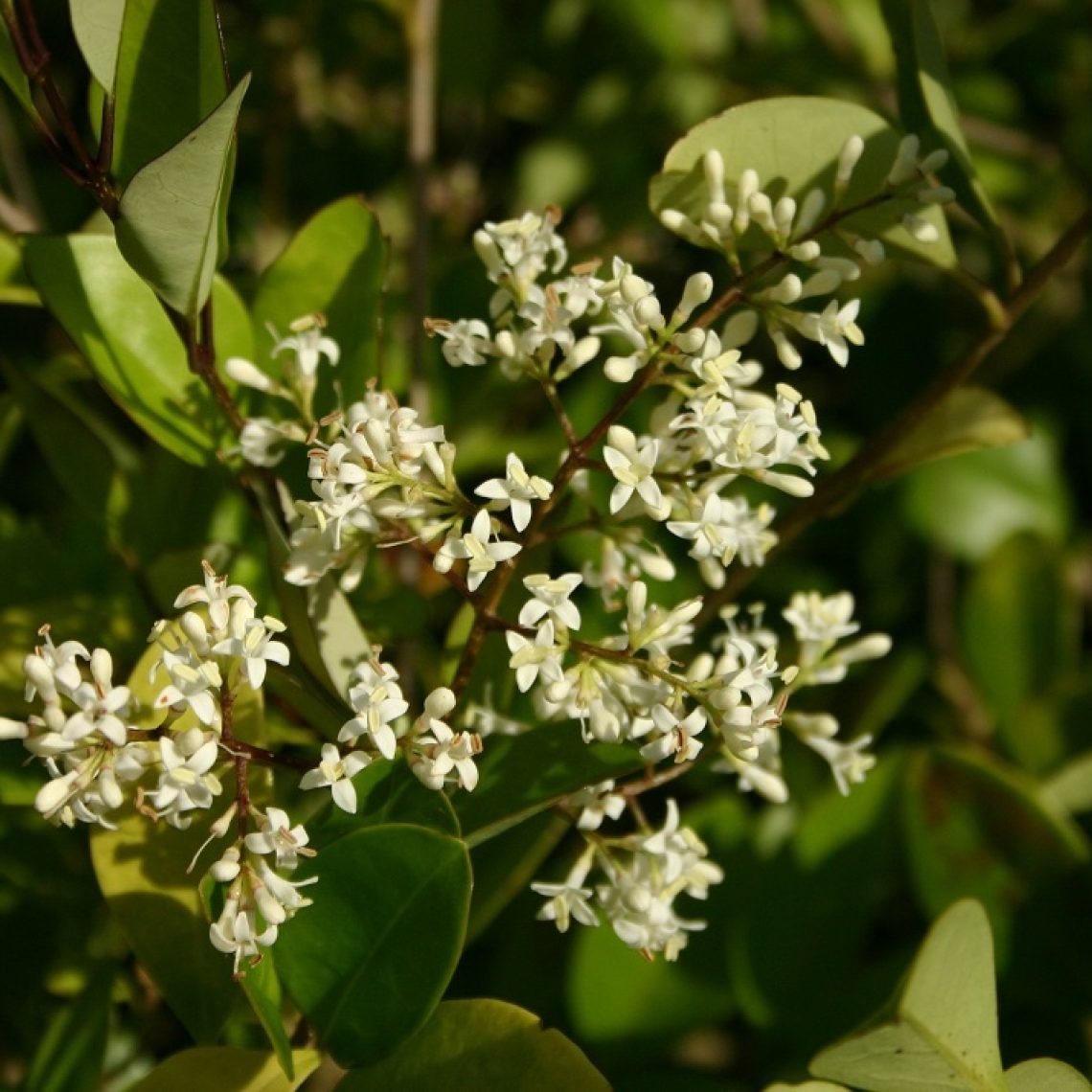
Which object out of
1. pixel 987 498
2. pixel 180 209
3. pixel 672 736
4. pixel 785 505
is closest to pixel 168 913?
pixel 672 736

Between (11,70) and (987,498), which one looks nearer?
(11,70)

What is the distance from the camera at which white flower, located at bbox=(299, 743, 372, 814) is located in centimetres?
90

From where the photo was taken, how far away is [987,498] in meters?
2.23

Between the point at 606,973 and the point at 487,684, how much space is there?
51 centimetres

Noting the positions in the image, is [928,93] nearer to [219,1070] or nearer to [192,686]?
[192,686]

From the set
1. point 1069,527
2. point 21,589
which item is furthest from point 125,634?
point 1069,527

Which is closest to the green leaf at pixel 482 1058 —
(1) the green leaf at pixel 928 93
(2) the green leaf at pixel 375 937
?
(2) the green leaf at pixel 375 937

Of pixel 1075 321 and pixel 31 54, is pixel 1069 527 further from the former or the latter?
pixel 31 54

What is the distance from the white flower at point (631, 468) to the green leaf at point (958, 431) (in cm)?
40

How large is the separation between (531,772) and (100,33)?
0.66 m

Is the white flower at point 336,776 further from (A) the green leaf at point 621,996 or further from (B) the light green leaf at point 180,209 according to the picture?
(A) the green leaf at point 621,996

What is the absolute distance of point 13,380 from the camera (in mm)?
1302

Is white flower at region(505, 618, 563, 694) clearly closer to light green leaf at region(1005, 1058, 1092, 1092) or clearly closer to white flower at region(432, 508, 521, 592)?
white flower at region(432, 508, 521, 592)

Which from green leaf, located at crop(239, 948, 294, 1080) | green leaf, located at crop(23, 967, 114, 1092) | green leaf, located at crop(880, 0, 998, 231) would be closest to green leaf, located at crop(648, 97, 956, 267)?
green leaf, located at crop(880, 0, 998, 231)
